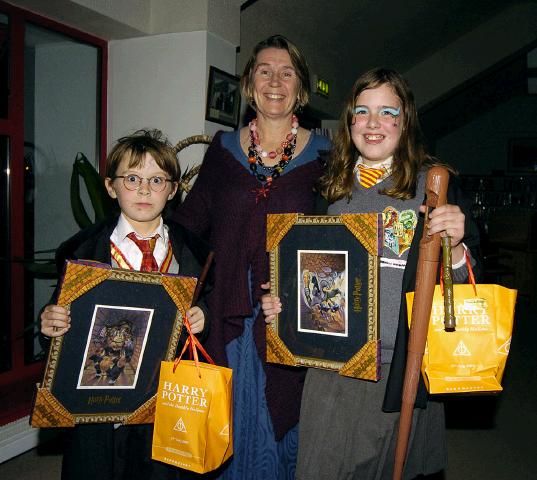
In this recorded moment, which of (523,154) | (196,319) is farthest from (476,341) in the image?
(523,154)

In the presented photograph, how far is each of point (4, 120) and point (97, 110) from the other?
32.4 inches

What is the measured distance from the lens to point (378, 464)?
1519 mm

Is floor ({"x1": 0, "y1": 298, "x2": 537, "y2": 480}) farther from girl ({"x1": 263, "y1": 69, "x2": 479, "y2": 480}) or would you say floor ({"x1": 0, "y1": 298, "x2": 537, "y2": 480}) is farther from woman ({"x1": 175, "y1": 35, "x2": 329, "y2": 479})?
girl ({"x1": 263, "y1": 69, "x2": 479, "y2": 480})

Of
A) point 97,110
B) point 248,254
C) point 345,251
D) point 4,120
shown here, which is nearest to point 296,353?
point 345,251

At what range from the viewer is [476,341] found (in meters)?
1.32

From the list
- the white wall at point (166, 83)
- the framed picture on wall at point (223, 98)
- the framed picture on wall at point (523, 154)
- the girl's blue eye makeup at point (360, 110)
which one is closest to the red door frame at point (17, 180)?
the white wall at point (166, 83)

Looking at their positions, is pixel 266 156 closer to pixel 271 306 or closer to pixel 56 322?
pixel 271 306

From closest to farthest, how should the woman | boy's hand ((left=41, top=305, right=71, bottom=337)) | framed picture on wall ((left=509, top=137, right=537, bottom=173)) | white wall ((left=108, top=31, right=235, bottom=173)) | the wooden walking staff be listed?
the wooden walking staff < boy's hand ((left=41, top=305, right=71, bottom=337)) < the woman < white wall ((left=108, top=31, right=235, bottom=173)) < framed picture on wall ((left=509, top=137, right=537, bottom=173))

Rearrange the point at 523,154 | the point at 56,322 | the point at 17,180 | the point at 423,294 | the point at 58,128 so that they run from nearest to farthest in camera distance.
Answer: the point at 423,294
the point at 56,322
the point at 17,180
the point at 58,128
the point at 523,154

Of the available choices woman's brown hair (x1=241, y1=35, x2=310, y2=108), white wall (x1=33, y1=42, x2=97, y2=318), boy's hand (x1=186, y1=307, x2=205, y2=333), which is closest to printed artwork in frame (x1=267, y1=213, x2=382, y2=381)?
boy's hand (x1=186, y1=307, x2=205, y2=333)

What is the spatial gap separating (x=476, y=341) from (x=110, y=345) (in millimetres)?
945

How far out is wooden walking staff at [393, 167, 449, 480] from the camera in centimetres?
129

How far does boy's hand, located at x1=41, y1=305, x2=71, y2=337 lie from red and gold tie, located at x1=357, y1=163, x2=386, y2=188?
89cm

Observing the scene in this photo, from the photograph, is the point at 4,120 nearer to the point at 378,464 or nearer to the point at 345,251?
the point at 345,251
